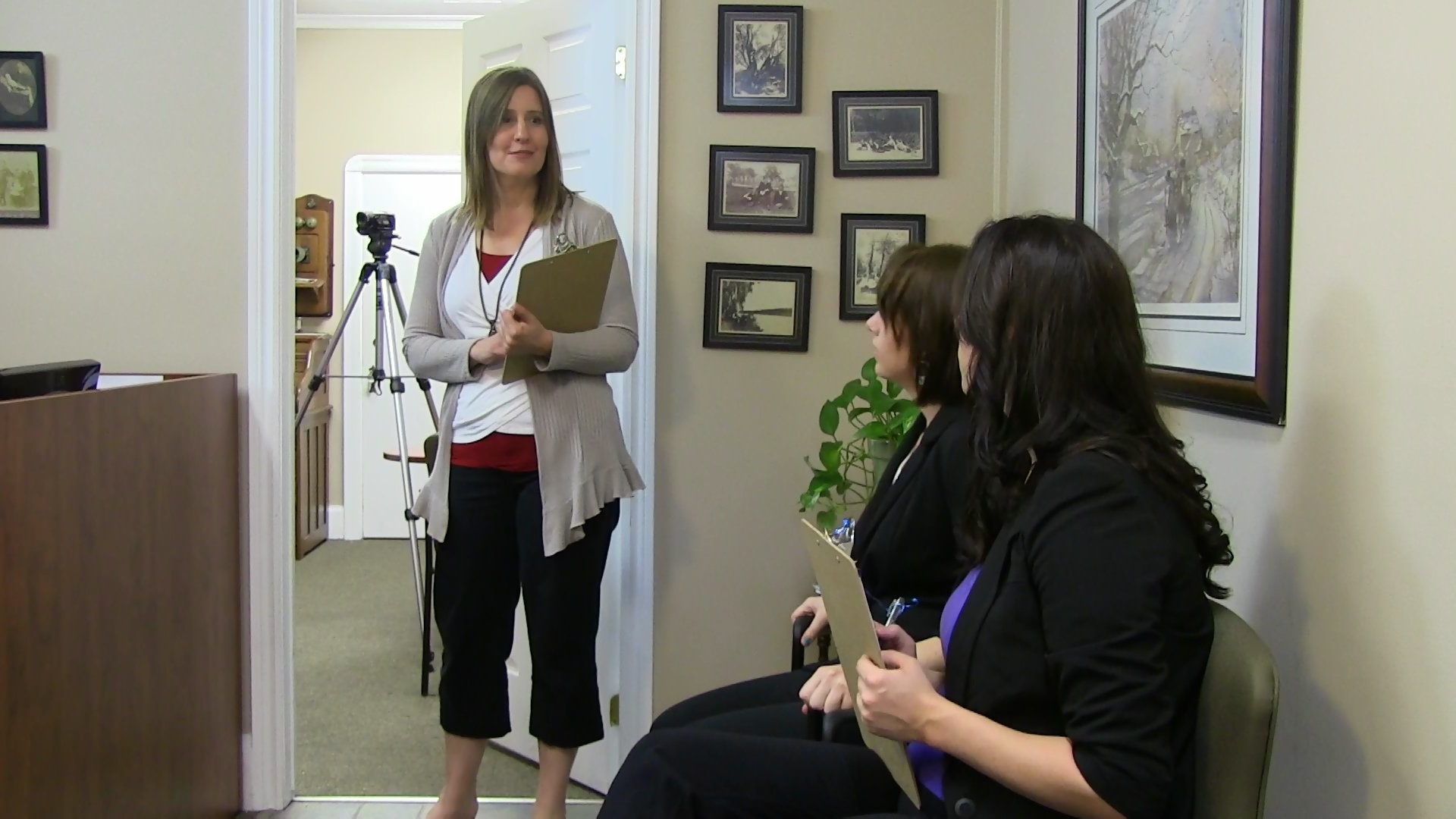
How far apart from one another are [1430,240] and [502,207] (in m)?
1.63

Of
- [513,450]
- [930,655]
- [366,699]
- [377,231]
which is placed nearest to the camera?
[930,655]

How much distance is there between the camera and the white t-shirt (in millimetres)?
2160

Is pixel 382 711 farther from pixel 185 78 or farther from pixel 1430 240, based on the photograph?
pixel 1430 240

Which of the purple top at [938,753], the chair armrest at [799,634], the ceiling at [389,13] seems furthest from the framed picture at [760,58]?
the ceiling at [389,13]

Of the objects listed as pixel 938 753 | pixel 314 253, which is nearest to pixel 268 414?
pixel 938 753

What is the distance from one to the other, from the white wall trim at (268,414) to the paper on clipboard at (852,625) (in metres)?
1.58

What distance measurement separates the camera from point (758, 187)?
2.54 m

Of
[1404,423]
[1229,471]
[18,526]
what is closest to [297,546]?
[18,526]

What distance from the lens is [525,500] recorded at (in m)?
2.17

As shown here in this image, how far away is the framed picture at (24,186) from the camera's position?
93.2 inches

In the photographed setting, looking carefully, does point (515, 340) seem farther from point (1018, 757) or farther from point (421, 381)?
point (1018, 757)

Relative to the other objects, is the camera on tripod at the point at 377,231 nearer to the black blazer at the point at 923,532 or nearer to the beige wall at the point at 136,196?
the beige wall at the point at 136,196

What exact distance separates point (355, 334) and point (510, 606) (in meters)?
3.64

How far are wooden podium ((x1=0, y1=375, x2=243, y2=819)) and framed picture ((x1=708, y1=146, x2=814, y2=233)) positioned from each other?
43.8 inches
